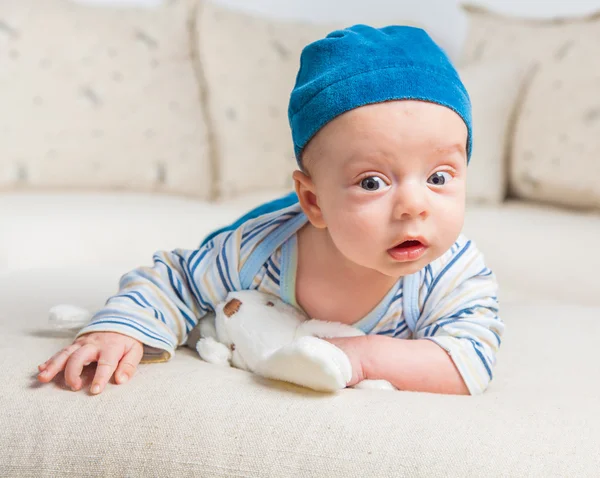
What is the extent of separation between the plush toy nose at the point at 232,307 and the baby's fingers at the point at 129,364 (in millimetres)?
133

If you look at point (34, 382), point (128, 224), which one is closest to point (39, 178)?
point (128, 224)

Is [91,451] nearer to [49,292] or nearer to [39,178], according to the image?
[49,292]

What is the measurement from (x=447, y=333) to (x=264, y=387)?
26 centimetres

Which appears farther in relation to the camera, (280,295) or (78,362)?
(280,295)

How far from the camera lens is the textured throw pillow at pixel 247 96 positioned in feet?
7.30

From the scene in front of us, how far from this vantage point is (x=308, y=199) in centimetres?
89

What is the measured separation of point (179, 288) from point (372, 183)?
344 millimetres

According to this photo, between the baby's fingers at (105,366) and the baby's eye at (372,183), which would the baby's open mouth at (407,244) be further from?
the baby's fingers at (105,366)

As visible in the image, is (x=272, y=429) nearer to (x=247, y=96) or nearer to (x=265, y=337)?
(x=265, y=337)

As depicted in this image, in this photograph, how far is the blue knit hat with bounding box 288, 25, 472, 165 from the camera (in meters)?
0.77

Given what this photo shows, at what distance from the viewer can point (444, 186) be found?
0.78 meters

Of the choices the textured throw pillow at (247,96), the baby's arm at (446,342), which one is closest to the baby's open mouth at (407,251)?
the baby's arm at (446,342)

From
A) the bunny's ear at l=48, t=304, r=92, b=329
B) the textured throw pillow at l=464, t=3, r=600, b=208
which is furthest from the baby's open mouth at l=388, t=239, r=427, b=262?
the textured throw pillow at l=464, t=3, r=600, b=208

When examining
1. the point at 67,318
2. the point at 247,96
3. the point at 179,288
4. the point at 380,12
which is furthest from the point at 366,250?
the point at 380,12
